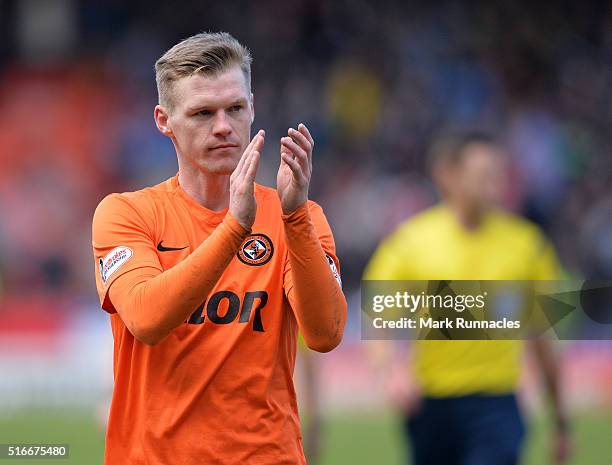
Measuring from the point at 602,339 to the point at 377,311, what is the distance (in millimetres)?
4694

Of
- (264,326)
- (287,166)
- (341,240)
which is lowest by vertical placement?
(264,326)

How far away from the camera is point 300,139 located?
105 inches

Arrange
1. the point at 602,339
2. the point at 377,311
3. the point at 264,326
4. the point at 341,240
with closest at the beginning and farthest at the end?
the point at 264,326, the point at 377,311, the point at 602,339, the point at 341,240

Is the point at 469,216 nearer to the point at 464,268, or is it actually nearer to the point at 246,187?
the point at 464,268

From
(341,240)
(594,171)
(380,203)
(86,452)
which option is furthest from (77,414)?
(594,171)

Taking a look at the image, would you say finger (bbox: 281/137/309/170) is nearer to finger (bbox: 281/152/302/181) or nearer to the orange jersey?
finger (bbox: 281/152/302/181)

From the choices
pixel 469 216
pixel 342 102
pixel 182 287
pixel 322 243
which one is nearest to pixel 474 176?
pixel 469 216

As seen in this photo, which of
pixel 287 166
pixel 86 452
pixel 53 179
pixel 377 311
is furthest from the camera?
pixel 53 179

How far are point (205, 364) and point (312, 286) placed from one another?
38 cm

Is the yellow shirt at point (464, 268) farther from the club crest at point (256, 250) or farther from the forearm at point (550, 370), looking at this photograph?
the club crest at point (256, 250)

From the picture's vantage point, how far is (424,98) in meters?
14.2

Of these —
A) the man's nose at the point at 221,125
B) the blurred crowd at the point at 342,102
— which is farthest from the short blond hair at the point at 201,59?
the blurred crowd at the point at 342,102

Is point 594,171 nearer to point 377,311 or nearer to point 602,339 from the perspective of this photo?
point 602,339

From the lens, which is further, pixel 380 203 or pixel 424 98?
pixel 424 98
